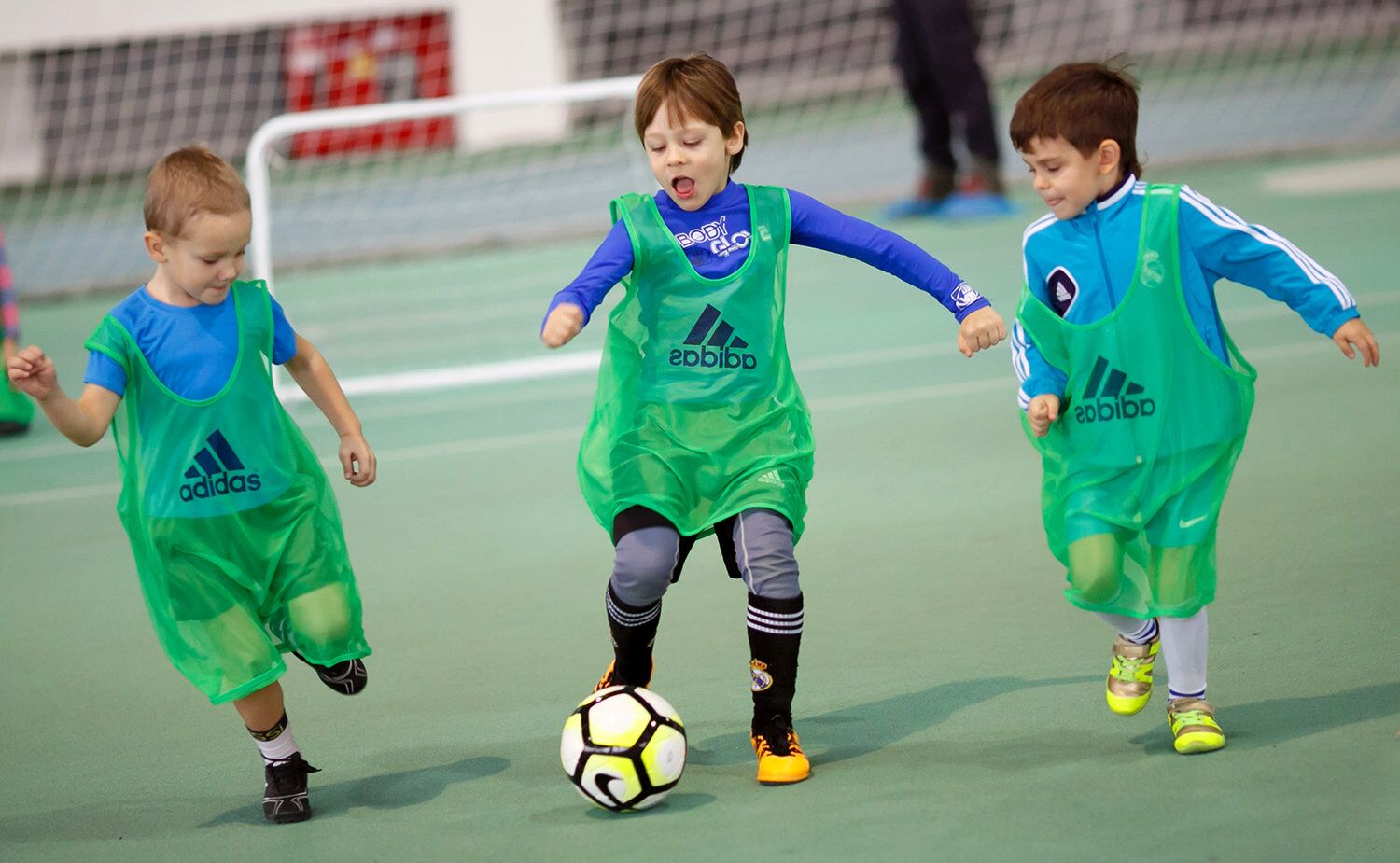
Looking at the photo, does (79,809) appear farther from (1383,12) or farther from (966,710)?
(1383,12)

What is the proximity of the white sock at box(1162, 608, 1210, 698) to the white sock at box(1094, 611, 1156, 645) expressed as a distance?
11 cm

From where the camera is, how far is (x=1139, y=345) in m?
3.25

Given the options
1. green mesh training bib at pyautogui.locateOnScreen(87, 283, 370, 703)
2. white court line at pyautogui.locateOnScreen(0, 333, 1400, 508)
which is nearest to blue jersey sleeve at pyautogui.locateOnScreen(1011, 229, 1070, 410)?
green mesh training bib at pyautogui.locateOnScreen(87, 283, 370, 703)

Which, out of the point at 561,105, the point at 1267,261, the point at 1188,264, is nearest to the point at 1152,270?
the point at 1188,264

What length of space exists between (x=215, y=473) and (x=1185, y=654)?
6.25ft

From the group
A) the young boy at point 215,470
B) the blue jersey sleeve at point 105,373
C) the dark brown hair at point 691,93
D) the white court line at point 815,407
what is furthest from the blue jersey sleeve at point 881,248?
the white court line at point 815,407

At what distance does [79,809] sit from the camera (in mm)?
3430

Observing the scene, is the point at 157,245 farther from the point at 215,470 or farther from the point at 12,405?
the point at 12,405

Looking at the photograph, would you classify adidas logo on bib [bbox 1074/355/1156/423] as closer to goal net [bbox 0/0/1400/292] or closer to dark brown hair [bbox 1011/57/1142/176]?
dark brown hair [bbox 1011/57/1142/176]

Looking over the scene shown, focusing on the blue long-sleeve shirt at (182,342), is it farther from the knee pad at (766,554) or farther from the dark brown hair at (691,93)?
the knee pad at (766,554)

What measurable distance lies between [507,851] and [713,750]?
0.58m

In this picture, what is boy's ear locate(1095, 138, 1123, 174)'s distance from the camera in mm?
3234

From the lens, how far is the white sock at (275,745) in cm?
333

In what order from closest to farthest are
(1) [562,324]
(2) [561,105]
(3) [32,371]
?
(3) [32,371] → (1) [562,324] → (2) [561,105]
